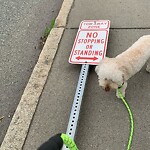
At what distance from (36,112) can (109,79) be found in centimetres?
95

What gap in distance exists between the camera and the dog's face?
2.49 metres

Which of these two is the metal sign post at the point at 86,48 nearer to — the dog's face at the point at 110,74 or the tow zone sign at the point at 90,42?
the tow zone sign at the point at 90,42

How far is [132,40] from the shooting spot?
3652 mm

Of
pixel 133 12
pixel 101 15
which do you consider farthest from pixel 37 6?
pixel 133 12

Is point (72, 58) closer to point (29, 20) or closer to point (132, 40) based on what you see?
point (132, 40)

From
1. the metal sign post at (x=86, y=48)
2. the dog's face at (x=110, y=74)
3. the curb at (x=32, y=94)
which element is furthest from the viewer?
the metal sign post at (x=86, y=48)

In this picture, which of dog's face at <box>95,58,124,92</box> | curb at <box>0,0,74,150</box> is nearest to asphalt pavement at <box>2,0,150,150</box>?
curb at <box>0,0,74,150</box>

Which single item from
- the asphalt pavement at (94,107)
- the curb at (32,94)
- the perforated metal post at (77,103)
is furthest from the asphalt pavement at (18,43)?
the perforated metal post at (77,103)

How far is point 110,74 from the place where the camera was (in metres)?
2.49

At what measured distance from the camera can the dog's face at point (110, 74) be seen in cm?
249

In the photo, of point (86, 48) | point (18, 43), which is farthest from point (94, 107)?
point (18, 43)

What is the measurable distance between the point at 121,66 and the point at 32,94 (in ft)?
3.76

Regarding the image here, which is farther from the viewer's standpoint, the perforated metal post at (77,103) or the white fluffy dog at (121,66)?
the perforated metal post at (77,103)

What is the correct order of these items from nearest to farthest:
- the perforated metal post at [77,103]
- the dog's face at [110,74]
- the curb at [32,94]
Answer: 1. the dog's face at [110,74]
2. the perforated metal post at [77,103]
3. the curb at [32,94]
